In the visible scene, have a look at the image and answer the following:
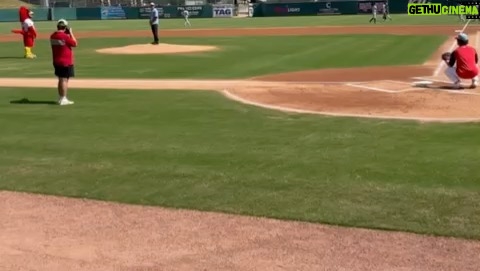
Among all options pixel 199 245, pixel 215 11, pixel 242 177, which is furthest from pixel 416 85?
pixel 215 11

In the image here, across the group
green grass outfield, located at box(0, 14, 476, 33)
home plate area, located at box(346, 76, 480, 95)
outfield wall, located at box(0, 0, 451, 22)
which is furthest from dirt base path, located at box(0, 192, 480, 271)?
outfield wall, located at box(0, 0, 451, 22)

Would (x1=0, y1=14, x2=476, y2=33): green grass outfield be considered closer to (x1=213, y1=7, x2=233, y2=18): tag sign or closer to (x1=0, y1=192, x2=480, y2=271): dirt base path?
(x1=213, y1=7, x2=233, y2=18): tag sign

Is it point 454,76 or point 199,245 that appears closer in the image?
point 199,245

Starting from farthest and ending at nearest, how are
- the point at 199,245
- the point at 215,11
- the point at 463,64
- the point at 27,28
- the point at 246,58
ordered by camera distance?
1. the point at 215,11
2. the point at 27,28
3. the point at 246,58
4. the point at 463,64
5. the point at 199,245

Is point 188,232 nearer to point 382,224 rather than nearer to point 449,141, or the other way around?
point 382,224

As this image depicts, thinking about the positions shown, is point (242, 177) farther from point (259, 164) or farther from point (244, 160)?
point (244, 160)

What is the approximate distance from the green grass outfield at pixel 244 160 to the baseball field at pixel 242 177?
0.03 m

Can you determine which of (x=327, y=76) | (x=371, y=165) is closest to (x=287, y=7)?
(x=327, y=76)

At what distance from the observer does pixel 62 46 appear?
1333 centimetres

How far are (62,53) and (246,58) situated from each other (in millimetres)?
11294

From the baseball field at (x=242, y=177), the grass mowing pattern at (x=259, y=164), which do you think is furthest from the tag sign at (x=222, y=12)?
the grass mowing pattern at (x=259, y=164)

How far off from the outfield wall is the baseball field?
180 ft

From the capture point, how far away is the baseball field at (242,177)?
543cm

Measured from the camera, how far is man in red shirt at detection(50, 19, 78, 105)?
13.3 metres
